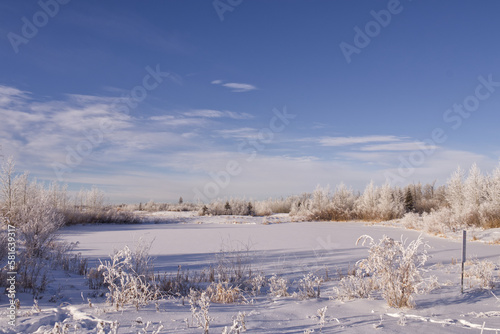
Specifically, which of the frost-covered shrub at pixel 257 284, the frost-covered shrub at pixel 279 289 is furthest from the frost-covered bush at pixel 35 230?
the frost-covered shrub at pixel 279 289

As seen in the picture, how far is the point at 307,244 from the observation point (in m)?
11.9

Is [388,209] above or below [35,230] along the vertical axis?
above

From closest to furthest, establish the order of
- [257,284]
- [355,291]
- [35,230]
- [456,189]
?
1. [355,291]
2. [257,284]
3. [35,230]
4. [456,189]

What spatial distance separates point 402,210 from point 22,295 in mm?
24943

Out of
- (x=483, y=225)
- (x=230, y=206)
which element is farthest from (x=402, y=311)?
(x=230, y=206)

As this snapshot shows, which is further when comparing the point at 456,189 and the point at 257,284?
the point at 456,189

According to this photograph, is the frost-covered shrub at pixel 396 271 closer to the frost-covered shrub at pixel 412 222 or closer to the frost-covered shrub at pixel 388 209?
the frost-covered shrub at pixel 412 222

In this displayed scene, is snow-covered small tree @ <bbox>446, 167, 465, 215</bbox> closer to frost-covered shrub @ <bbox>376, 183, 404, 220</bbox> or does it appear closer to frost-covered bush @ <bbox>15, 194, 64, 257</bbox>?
frost-covered shrub @ <bbox>376, 183, 404, 220</bbox>

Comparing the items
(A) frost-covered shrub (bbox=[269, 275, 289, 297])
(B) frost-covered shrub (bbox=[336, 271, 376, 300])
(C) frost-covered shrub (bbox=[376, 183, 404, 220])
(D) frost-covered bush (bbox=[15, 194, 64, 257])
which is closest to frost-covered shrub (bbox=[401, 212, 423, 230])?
(C) frost-covered shrub (bbox=[376, 183, 404, 220])

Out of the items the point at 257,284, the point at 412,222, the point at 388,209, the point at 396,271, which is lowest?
the point at 257,284

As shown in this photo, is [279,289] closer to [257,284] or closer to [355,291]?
[257,284]

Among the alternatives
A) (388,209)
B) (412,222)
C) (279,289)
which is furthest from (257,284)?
(388,209)

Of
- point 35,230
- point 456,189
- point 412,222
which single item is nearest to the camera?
point 35,230

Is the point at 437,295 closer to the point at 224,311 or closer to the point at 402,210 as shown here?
the point at 224,311
